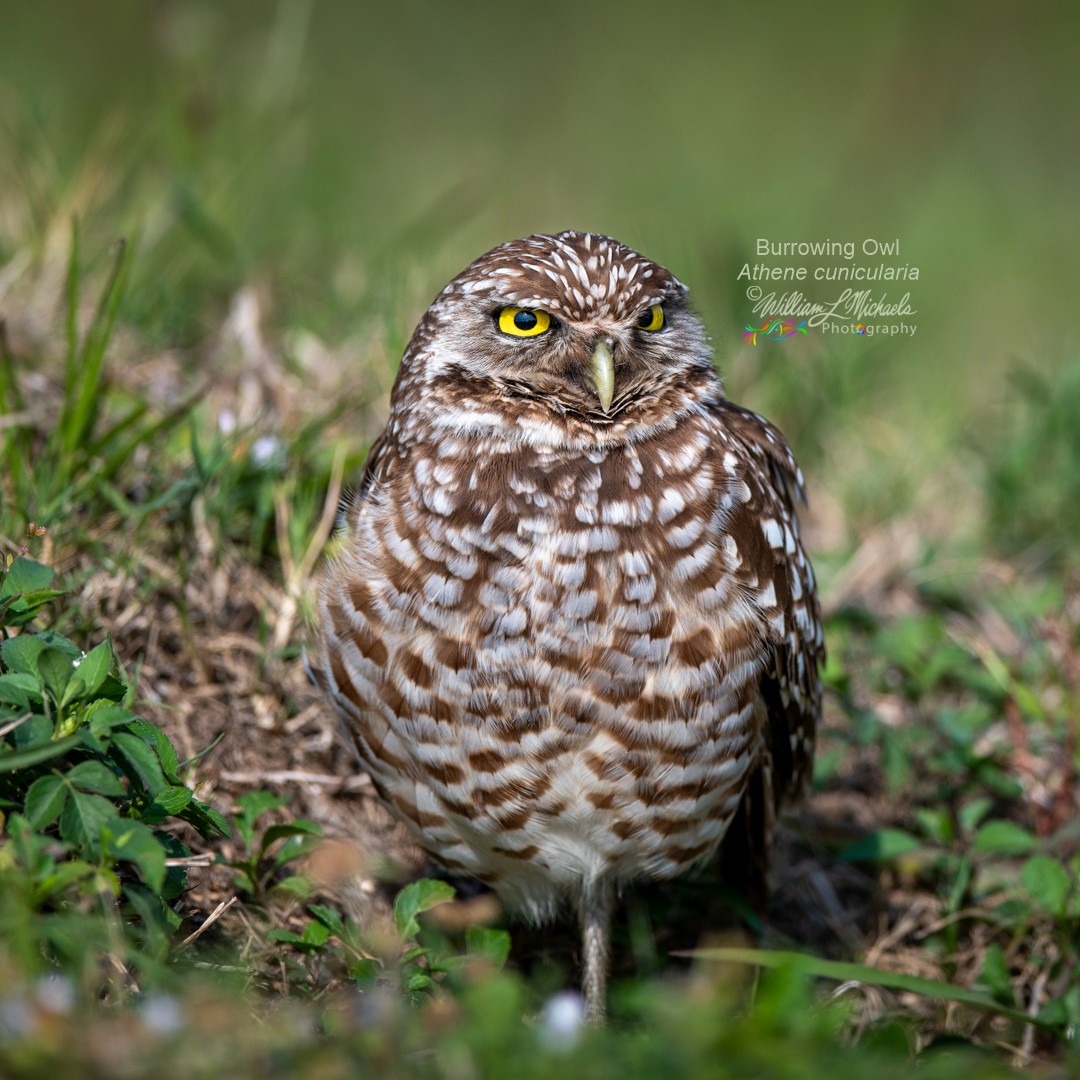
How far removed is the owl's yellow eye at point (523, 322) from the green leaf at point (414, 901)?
119 centimetres

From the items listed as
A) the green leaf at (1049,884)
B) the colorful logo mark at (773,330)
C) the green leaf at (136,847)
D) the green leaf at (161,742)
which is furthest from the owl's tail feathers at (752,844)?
the colorful logo mark at (773,330)

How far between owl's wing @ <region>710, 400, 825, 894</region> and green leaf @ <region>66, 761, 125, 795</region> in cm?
138

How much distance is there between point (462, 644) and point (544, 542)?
0.90 feet

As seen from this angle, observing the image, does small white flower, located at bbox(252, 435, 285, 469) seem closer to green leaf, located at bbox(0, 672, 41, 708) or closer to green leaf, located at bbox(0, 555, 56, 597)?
green leaf, located at bbox(0, 555, 56, 597)

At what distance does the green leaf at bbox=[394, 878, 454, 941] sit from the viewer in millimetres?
2619

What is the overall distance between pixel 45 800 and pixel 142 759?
0.17m

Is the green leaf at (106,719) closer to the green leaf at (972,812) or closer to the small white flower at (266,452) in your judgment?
the small white flower at (266,452)

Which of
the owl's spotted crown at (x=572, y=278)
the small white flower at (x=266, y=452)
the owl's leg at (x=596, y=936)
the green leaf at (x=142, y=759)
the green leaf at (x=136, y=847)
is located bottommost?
the owl's leg at (x=596, y=936)

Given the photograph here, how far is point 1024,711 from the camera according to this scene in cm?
399

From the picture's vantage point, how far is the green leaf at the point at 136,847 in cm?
209

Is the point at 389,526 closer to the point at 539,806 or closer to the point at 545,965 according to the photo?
the point at 539,806

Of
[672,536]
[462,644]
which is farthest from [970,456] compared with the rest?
[462,644]

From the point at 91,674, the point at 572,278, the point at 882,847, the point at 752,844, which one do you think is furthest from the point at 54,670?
the point at 882,847

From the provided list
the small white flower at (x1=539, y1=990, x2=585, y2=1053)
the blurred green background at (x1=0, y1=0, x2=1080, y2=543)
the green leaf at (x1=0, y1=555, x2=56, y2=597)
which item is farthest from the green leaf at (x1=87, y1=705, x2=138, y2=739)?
the blurred green background at (x1=0, y1=0, x2=1080, y2=543)
